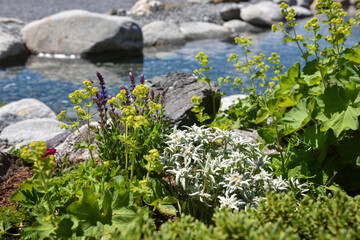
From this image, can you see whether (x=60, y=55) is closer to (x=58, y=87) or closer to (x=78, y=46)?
(x=78, y=46)

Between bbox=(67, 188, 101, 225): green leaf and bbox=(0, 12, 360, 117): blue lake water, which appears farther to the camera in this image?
bbox=(0, 12, 360, 117): blue lake water

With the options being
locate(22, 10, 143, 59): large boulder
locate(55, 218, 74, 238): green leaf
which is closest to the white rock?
locate(22, 10, 143, 59): large boulder

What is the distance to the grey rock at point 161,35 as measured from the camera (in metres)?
12.9

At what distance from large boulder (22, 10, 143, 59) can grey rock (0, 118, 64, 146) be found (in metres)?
5.77

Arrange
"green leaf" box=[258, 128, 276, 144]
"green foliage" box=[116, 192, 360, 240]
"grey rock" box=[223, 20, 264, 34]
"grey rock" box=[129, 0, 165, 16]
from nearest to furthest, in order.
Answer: "green foliage" box=[116, 192, 360, 240] < "green leaf" box=[258, 128, 276, 144] < "grey rock" box=[223, 20, 264, 34] < "grey rock" box=[129, 0, 165, 16]

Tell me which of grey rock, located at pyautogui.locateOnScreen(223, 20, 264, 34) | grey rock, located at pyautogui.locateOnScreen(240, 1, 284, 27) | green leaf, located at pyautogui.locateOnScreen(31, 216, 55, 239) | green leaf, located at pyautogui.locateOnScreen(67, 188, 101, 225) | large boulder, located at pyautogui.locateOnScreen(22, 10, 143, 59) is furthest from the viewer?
grey rock, located at pyautogui.locateOnScreen(240, 1, 284, 27)

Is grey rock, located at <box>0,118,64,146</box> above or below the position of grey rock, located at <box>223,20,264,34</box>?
above

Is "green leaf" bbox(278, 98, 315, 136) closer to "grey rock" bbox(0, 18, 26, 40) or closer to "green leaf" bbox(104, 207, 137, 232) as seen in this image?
"green leaf" bbox(104, 207, 137, 232)

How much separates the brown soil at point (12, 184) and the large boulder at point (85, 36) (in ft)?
25.9

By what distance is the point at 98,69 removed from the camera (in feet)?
33.2

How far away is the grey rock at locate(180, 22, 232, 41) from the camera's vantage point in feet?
Result: 45.6

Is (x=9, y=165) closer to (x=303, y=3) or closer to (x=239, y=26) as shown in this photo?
(x=239, y=26)

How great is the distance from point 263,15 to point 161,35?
18.4 ft

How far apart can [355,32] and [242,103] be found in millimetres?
11357
